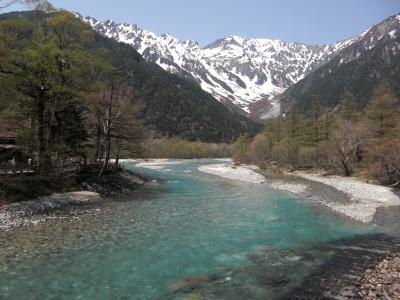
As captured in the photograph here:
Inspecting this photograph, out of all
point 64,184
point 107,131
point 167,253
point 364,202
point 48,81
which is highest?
point 48,81

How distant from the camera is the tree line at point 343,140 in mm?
54738

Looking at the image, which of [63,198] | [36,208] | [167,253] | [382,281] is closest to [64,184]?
[63,198]

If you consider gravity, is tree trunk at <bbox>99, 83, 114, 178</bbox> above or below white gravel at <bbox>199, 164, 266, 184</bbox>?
above

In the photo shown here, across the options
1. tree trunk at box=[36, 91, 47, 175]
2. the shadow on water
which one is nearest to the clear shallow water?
the shadow on water

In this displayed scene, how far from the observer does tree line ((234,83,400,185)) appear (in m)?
54.7

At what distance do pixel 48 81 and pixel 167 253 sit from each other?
23.2m

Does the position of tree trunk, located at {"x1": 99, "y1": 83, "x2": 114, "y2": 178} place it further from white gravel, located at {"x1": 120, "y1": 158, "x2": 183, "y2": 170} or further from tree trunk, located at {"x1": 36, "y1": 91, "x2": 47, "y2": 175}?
white gravel, located at {"x1": 120, "y1": 158, "x2": 183, "y2": 170}

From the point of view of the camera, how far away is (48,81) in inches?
1347

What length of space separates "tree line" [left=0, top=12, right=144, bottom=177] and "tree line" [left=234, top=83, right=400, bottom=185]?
39327 mm

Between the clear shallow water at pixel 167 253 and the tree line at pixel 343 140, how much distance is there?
28.7 metres

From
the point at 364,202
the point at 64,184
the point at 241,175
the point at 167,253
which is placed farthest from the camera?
the point at 241,175

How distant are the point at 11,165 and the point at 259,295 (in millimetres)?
26739

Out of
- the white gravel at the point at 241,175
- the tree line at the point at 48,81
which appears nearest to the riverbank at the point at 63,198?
the tree line at the point at 48,81

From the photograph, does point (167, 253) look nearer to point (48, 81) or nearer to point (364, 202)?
point (48, 81)
